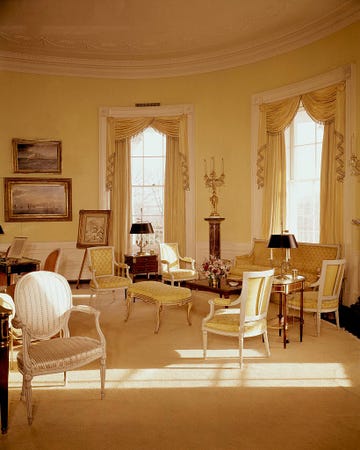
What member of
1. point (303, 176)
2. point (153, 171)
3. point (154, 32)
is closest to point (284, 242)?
point (303, 176)

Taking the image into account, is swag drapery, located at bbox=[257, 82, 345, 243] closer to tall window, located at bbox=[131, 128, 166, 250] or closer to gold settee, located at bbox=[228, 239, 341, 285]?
gold settee, located at bbox=[228, 239, 341, 285]

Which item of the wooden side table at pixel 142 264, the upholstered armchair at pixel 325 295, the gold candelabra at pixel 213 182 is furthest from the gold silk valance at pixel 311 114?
the wooden side table at pixel 142 264

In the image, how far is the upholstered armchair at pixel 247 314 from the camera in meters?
4.72

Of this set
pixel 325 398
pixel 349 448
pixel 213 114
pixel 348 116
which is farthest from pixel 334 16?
pixel 349 448

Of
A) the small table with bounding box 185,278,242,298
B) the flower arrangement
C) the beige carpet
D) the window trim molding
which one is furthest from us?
the window trim molding

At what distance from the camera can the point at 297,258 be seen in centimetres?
767

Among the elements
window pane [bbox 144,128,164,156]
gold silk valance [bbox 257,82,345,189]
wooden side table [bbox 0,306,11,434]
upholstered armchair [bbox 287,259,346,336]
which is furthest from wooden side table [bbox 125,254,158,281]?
wooden side table [bbox 0,306,11,434]

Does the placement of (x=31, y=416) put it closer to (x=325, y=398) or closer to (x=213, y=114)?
(x=325, y=398)

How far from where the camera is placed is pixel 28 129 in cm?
938

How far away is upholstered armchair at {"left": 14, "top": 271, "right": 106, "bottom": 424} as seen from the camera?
3.59 metres

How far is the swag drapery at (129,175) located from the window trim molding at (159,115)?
92 millimetres

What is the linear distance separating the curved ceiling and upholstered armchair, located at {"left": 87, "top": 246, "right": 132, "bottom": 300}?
384 centimetres

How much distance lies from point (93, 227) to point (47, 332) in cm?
528

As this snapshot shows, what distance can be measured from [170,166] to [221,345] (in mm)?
5064
